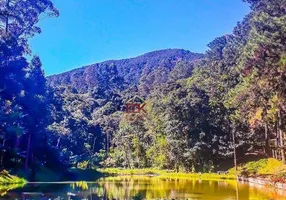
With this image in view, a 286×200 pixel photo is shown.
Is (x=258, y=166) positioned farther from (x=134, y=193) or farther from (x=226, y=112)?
(x=134, y=193)

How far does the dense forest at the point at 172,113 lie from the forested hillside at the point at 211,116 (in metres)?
0.09

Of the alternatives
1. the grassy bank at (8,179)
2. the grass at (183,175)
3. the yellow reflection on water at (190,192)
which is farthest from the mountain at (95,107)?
the yellow reflection on water at (190,192)

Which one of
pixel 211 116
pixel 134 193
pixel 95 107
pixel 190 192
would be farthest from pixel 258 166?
pixel 95 107

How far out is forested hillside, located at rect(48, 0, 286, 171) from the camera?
1096 inches

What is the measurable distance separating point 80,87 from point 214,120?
12044 cm

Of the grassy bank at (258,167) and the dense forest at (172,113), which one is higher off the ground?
the dense forest at (172,113)

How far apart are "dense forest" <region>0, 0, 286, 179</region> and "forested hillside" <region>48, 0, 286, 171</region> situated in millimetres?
92

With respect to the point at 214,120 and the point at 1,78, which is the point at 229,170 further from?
the point at 1,78

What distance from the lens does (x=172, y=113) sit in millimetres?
52531

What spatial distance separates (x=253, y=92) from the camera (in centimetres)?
3136

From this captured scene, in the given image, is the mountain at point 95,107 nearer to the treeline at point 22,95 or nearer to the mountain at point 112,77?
the mountain at point 112,77

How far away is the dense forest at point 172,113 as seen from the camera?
28248 mm

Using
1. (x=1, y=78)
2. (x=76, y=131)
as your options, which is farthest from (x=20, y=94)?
(x=76, y=131)

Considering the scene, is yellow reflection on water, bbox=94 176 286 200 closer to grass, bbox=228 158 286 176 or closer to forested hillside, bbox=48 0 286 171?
forested hillside, bbox=48 0 286 171
